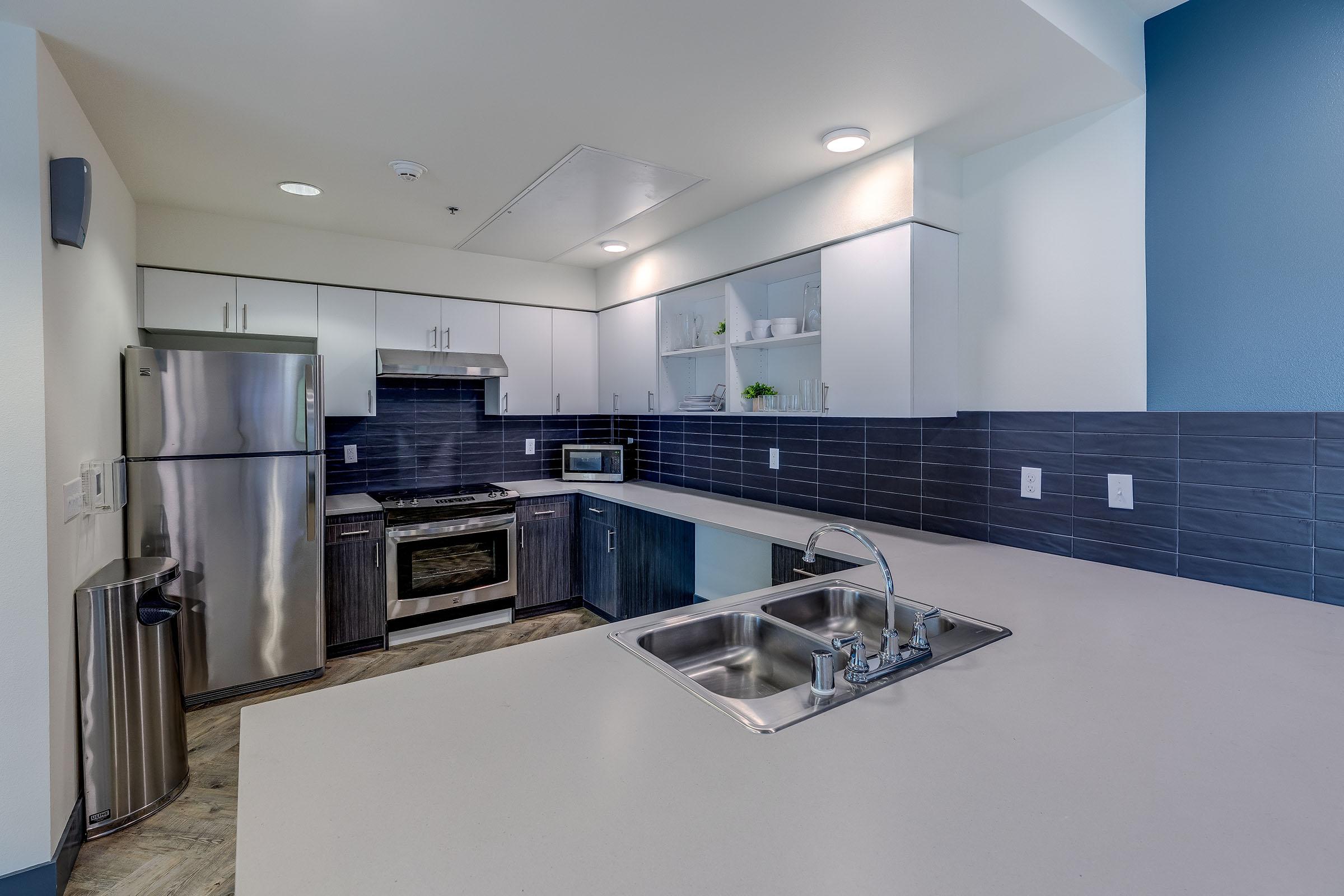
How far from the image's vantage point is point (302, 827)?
0.75 m

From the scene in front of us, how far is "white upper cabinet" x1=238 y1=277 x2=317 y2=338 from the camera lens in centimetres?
324

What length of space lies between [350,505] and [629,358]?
Answer: 182 cm

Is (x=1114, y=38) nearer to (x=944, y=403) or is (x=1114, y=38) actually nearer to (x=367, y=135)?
(x=944, y=403)

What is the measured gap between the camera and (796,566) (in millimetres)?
2420

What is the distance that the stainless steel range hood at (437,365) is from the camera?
3525 millimetres

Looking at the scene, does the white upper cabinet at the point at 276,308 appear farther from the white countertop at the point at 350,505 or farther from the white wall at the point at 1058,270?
the white wall at the point at 1058,270

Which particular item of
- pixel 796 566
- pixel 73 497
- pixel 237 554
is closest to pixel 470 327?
pixel 237 554

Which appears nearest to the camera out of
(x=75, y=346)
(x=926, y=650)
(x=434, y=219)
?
(x=926, y=650)

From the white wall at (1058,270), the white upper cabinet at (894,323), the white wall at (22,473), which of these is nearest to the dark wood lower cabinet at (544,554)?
the white upper cabinet at (894,323)

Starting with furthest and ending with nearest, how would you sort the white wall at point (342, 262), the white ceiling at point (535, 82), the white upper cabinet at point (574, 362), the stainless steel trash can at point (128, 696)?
the white upper cabinet at point (574, 362)
the white wall at point (342, 262)
the stainless steel trash can at point (128, 696)
the white ceiling at point (535, 82)

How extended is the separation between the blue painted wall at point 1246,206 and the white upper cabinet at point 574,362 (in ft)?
10.5

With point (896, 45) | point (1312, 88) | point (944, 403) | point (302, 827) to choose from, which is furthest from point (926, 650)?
point (1312, 88)

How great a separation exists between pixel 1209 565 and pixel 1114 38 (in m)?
1.54

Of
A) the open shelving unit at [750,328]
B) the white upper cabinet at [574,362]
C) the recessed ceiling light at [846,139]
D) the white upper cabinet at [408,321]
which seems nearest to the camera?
the recessed ceiling light at [846,139]
